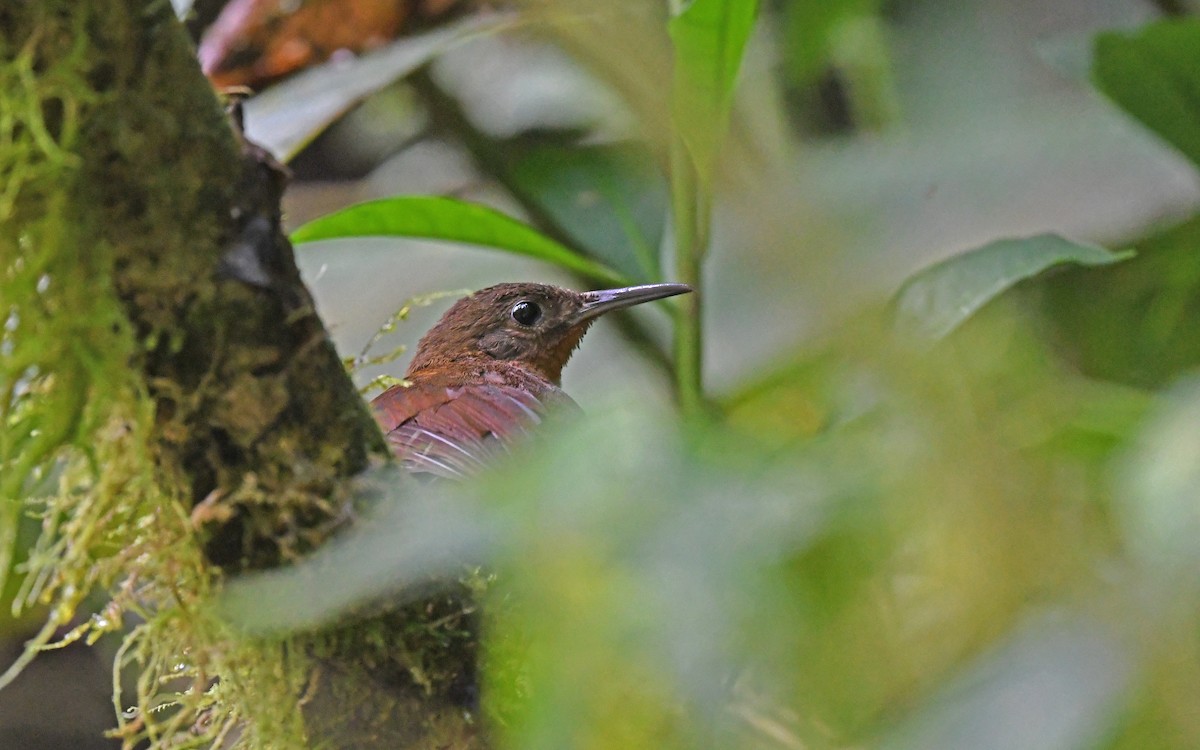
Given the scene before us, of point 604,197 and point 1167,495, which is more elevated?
point 1167,495

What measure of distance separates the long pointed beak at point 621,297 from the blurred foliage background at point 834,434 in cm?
5

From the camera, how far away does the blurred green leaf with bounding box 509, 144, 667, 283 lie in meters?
3.32

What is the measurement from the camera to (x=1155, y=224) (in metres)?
3.54

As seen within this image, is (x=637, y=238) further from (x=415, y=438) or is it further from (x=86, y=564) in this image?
(x=86, y=564)

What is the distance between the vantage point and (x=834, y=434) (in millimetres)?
1586

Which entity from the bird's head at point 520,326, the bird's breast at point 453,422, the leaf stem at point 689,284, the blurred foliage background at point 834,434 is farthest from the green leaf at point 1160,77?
the bird's breast at point 453,422

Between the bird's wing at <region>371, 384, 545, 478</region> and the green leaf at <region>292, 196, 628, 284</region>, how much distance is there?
0.33 meters

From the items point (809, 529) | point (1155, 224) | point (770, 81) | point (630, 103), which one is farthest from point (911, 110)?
point (809, 529)

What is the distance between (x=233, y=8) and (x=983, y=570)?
11.5 feet

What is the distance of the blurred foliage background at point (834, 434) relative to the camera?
44.0 inches

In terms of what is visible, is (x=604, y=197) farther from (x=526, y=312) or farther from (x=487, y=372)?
(x=487, y=372)

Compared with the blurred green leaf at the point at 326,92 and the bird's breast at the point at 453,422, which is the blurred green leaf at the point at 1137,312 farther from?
the blurred green leaf at the point at 326,92

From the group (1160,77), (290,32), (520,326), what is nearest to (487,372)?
(520,326)

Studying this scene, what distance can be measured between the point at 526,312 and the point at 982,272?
1549mm
